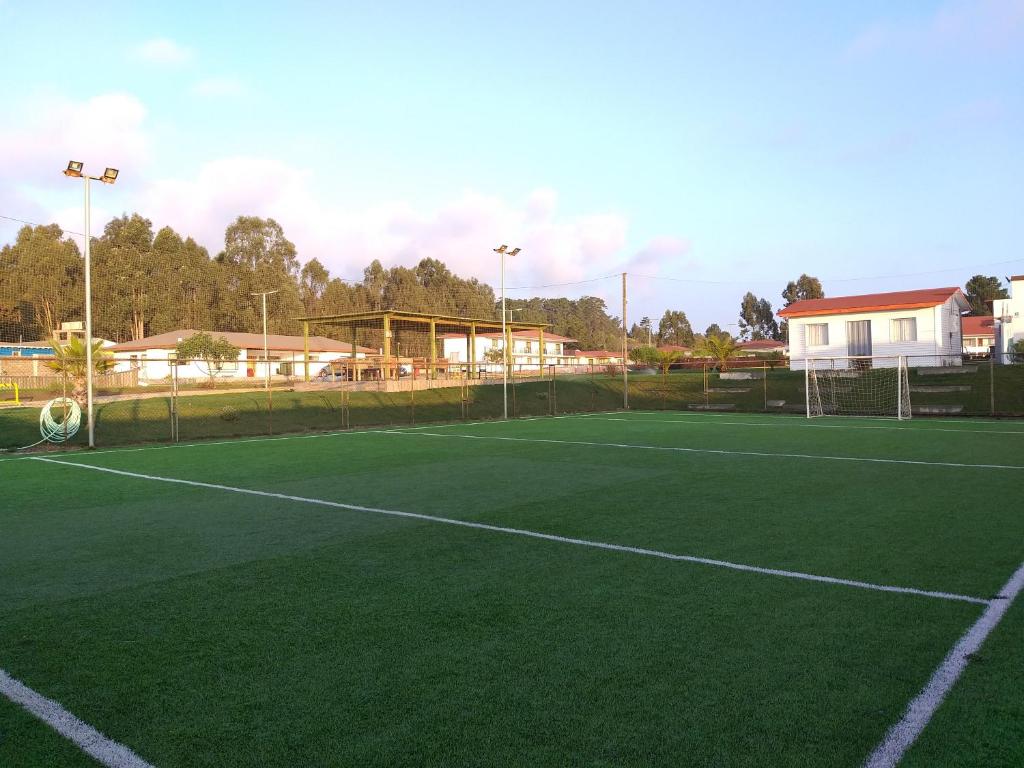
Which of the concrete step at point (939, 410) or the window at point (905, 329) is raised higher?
the window at point (905, 329)

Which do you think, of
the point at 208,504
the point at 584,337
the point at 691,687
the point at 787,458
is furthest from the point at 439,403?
the point at 584,337

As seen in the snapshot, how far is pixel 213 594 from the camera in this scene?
5176mm

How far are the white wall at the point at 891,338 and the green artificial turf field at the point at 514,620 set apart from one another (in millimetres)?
24181

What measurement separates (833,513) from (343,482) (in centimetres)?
669

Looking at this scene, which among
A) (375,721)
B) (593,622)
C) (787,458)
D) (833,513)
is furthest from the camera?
(787,458)

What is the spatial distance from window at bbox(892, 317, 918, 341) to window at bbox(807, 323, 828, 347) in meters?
2.92

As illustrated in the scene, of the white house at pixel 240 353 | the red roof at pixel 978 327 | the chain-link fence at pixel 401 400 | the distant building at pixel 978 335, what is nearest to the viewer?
the chain-link fence at pixel 401 400

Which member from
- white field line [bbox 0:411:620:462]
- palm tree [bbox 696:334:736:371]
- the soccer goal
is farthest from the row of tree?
white field line [bbox 0:411:620:462]

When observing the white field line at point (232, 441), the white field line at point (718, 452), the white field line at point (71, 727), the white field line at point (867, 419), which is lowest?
the white field line at point (867, 419)

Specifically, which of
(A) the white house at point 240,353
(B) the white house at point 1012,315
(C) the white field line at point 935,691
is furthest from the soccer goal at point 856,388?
(A) the white house at point 240,353

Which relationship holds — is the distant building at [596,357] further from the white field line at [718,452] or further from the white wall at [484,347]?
the white field line at [718,452]

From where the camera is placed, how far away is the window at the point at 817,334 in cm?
3419

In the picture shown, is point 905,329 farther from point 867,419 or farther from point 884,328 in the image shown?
point 867,419

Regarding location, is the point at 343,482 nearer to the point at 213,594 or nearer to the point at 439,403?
the point at 213,594
